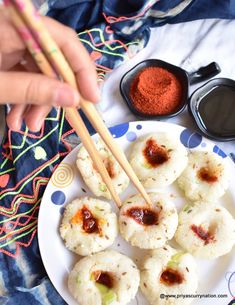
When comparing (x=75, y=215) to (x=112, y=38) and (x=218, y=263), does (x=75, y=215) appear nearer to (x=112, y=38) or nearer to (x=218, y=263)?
(x=218, y=263)

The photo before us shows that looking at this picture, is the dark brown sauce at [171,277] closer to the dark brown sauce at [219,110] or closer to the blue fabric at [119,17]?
the dark brown sauce at [219,110]

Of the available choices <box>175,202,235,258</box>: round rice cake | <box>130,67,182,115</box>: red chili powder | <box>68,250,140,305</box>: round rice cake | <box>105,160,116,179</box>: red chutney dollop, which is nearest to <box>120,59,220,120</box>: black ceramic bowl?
<box>130,67,182,115</box>: red chili powder

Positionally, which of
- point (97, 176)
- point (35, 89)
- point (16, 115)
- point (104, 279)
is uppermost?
point (35, 89)

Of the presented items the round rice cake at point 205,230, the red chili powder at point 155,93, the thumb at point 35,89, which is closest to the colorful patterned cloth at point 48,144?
the red chili powder at point 155,93

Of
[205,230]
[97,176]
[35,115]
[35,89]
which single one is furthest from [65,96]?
[205,230]

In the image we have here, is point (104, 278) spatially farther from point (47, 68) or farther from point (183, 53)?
point (183, 53)

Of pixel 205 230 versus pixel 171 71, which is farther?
pixel 171 71

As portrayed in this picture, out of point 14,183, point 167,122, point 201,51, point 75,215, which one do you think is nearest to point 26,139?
point 14,183
